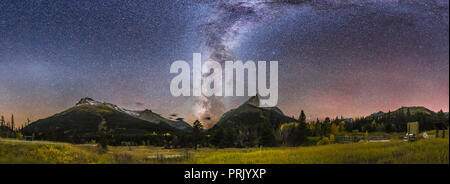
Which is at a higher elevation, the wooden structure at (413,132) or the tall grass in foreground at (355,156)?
the wooden structure at (413,132)

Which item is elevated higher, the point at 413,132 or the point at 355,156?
the point at 413,132

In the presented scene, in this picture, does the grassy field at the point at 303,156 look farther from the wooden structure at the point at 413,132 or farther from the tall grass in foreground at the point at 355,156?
the wooden structure at the point at 413,132

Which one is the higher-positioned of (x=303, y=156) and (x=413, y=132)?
(x=413, y=132)

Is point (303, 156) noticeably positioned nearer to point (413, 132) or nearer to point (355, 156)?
point (355, 156)

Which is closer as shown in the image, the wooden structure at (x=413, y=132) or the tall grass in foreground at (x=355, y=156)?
the tall grass in foreground at (x=355, y=156)

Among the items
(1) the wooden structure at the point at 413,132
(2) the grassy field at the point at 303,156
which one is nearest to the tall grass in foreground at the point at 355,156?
(2) the grassy field at the point at 303,156

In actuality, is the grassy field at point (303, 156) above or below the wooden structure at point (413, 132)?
below

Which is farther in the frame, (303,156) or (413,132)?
(413,132)

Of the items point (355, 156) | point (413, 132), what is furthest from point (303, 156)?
point (413, 132)

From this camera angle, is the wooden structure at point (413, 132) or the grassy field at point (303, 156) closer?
the grassy field at point (303, 156)

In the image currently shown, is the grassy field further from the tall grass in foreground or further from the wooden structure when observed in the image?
the wooden structure
